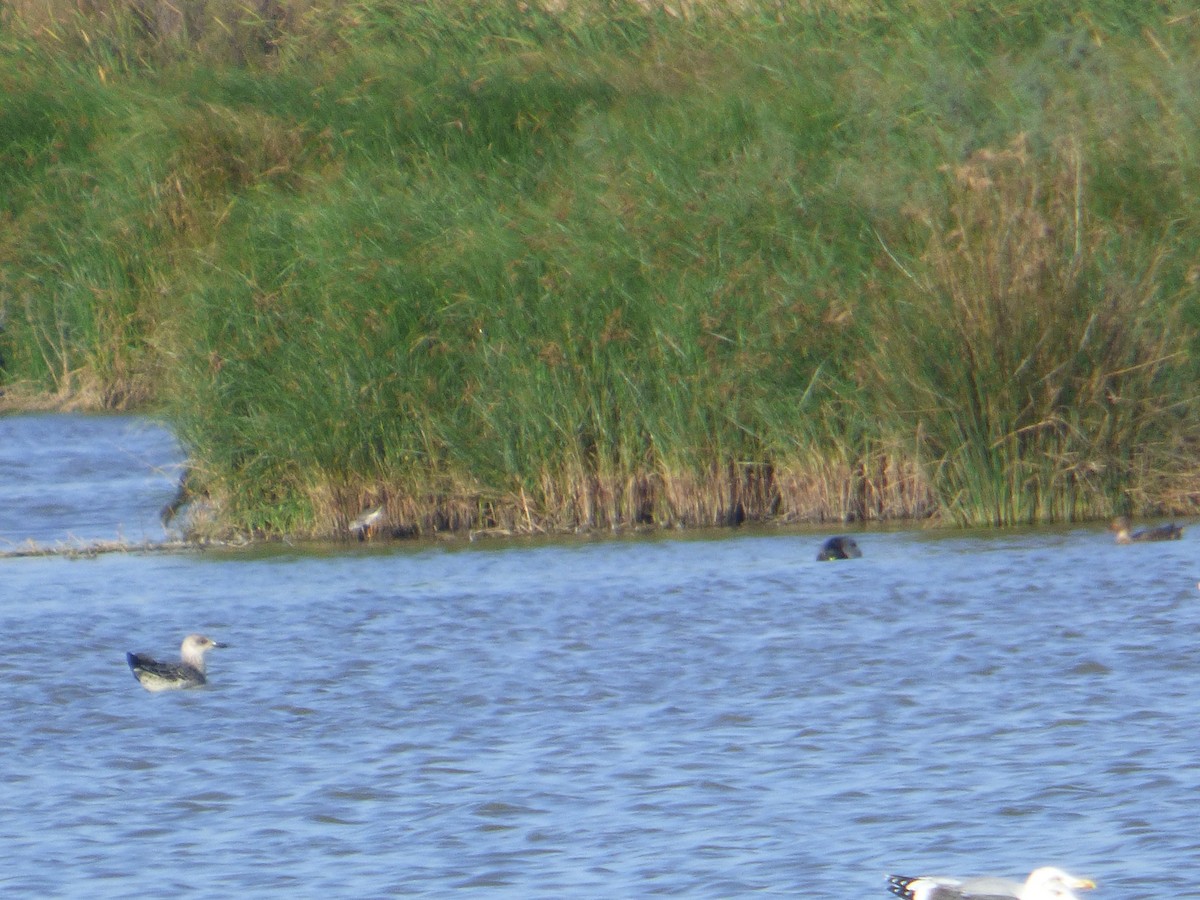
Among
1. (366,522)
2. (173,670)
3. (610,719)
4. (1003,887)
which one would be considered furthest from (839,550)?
(1003,887)

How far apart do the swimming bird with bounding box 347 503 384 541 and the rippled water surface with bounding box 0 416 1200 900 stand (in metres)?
0.19

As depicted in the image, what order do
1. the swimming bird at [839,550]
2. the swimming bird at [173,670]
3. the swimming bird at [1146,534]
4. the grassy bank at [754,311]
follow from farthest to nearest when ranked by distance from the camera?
the grassy bank at [754,311], the swimming bird at [839,550], the swimming bird at [1146,534], the swimming bird at [173,670]

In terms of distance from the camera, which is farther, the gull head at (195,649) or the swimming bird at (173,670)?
the gull head at (195,649)

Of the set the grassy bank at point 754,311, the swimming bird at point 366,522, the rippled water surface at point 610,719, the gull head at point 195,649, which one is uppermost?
the grassy bank at point 754,311

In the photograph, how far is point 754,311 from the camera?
11.9 m

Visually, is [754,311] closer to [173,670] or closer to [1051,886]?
[173,670]

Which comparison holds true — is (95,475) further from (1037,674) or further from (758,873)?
(758,873)

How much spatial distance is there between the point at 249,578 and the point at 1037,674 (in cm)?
481

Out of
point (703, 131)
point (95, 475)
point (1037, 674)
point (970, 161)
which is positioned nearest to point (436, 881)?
point (1037, 674)

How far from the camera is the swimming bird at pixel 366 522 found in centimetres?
1237

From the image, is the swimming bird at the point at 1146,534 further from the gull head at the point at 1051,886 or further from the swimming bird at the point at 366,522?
the gull head at the point at 1051,886

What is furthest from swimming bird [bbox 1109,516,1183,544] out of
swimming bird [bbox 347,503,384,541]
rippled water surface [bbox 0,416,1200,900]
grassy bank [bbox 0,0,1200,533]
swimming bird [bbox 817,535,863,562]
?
swimming bird [bbox 347,503,384,541]

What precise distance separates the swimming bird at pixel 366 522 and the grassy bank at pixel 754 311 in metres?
0.07

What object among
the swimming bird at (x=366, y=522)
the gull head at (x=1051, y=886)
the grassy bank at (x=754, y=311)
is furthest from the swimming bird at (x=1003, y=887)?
the swimming bird at (x=366, y=522)
